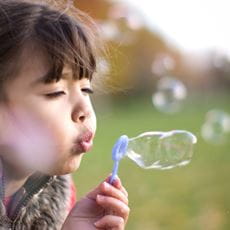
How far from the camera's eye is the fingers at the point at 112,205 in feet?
5.02

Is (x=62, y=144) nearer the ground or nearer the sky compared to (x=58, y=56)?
nearer the ground

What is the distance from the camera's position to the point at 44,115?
1.56 metres

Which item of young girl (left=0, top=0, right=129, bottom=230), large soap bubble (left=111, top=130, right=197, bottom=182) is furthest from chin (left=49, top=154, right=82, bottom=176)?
large soap bubble (left=111, top=130, right=197, bottom=182)

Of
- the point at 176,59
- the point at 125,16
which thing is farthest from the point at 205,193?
the point at 176,59

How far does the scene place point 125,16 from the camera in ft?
11.9

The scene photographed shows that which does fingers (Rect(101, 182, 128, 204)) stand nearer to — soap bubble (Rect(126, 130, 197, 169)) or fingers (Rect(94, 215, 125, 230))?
fingers (Rect(94, 215, 125, 230))

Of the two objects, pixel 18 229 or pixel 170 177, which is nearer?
pixel 18 229

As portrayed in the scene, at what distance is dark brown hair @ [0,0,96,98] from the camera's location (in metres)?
1.61

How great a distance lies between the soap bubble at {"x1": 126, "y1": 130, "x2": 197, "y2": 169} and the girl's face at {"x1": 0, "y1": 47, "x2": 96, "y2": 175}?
0.16 metres

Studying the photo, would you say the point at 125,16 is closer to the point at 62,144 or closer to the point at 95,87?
the point at 95,87

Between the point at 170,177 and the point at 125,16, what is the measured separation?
1.35m

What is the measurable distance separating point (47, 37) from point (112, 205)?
0.37 meters

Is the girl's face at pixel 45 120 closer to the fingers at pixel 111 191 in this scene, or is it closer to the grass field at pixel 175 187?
the fingers at pixel 111 191

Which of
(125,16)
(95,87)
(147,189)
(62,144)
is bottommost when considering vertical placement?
(147,189)
